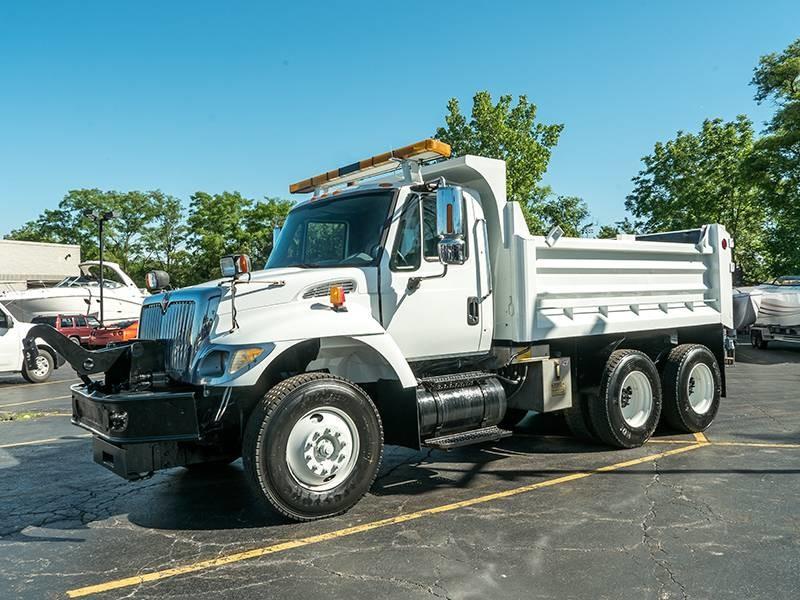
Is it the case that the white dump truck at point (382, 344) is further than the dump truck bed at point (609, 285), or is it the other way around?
the dump truck bed at point (609, 285)

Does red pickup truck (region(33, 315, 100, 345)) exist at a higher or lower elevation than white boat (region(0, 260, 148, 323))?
lower

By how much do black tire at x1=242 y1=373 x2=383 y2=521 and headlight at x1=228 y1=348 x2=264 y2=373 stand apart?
31 centimetres

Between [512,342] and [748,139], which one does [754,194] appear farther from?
[512,342]

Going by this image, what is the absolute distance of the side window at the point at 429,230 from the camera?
6.00 m

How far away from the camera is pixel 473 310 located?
20.9 feet

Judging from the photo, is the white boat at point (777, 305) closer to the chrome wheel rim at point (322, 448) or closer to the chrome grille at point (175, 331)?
the chrome wheel rim at point (322, 448)

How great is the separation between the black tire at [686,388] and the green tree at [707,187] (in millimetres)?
28106

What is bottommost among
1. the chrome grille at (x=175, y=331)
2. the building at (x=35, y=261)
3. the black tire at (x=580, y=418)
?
the black tire at (x=580, y=418)

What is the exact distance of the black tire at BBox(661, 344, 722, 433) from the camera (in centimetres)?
809

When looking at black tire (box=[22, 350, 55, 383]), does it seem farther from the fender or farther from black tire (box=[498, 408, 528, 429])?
the fender

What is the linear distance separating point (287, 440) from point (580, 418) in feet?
12.7

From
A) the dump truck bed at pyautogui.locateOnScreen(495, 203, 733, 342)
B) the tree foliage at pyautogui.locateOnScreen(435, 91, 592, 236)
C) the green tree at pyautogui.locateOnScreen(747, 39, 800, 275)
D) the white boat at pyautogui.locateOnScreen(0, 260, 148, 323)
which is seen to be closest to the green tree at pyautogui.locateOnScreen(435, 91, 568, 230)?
the tree foliage at pyautogui.locateOnScreen(435, 91, 592, 236)

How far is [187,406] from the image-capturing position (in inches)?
189

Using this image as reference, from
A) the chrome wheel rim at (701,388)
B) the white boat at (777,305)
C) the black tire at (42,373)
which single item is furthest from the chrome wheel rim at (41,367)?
the white boat at (777,305)
